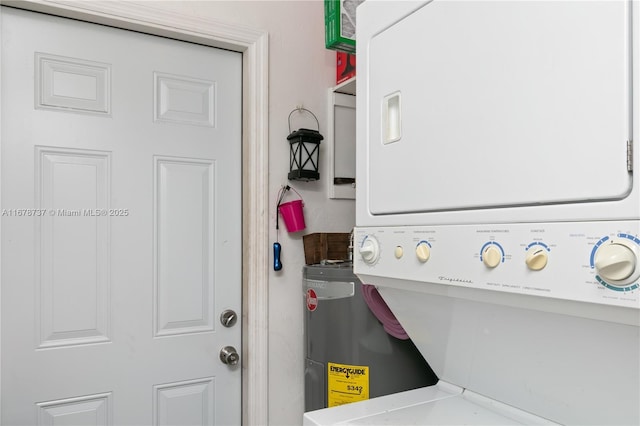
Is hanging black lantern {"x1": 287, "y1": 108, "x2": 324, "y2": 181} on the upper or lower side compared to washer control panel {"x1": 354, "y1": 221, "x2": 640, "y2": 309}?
upper

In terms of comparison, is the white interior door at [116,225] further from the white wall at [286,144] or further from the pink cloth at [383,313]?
the pink cloth at [383,313]

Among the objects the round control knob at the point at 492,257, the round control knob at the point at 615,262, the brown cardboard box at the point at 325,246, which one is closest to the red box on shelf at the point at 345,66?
the brown cardboard box at the point at 325,246

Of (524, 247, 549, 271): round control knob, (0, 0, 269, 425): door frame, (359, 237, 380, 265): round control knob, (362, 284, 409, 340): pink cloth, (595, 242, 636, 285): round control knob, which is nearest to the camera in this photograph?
(595, 242, 636, 285): round control knob

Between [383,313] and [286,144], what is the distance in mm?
745

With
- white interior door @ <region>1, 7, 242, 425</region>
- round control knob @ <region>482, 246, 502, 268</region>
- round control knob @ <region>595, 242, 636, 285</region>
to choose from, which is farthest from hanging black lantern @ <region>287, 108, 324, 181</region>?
round control knob @ <region>595, 242, 636, 285</region>

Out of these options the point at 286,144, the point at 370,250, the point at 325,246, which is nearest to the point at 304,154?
the point at 286,144

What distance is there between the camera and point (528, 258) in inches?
28.6

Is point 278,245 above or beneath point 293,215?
beneath

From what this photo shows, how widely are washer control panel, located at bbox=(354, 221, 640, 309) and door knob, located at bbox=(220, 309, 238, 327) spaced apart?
897mm

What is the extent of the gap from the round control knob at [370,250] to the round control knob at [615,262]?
48 centimetres

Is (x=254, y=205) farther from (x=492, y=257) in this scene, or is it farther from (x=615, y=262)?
(x=615, y=262)

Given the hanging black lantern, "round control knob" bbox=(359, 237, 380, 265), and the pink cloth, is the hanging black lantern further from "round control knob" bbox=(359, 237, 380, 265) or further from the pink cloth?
"round control knob" bbox=(359, 237, 380, 265)

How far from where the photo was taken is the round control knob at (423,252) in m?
0.91

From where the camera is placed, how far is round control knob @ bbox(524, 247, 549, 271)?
28.0 inches
